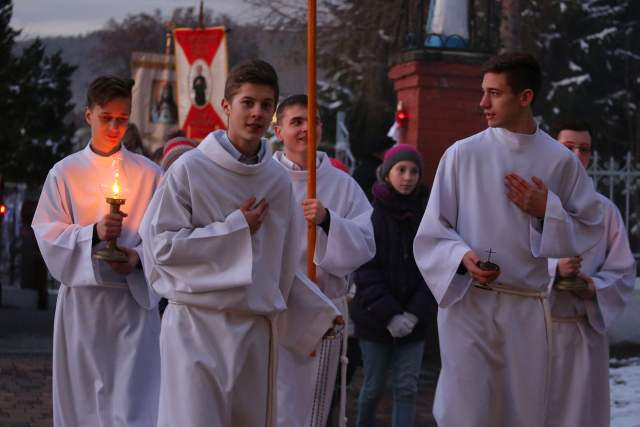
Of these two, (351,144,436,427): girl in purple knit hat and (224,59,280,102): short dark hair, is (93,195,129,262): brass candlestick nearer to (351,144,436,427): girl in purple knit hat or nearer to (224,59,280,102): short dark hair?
(224,59,280,102): short dark hair

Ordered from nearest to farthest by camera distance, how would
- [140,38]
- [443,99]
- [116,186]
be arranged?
[116,186]
[443,99]
[140,38]

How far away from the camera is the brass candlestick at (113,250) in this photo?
22.0ft

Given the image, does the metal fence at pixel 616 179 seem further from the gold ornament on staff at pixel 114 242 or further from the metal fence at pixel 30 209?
the gold ornament on staff at pixel 114 242

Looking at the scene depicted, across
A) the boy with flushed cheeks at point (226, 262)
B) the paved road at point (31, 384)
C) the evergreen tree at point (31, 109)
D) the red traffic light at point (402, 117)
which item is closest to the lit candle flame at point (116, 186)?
the boy with flushed cheeks at point (226, 262)

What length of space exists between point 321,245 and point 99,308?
125 cm

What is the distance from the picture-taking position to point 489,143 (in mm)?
6445

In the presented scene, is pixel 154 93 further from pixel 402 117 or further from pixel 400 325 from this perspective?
pixel 400 325

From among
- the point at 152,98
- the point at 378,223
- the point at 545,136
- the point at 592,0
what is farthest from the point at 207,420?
the point at 592,0

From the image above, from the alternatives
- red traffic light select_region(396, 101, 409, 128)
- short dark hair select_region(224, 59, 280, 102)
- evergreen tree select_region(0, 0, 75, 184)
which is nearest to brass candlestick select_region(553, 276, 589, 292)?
short dark hair select_region(224, 59, 280, 102)

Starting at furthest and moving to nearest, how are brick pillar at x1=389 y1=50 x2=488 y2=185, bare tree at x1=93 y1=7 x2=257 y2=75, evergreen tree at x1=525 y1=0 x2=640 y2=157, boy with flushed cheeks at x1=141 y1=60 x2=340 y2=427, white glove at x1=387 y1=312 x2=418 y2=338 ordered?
bare tree at x1=93 y1=7 x2=257 y2=75
evergreen tree at x1=525 y1=0 x2=640 y2=157
brick pillar at x1=389 y1=50 x2=488 y2=185
white glove at x1=387 y1=312 x2=418 y2=338
boy with flushed cheeks at x1=141 y1=60 x2=340 y2=427

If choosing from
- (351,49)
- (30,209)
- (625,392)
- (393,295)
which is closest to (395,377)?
(393,295)

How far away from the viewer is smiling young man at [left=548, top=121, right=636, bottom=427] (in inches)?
270

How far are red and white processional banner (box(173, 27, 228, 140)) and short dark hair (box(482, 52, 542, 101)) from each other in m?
12.0

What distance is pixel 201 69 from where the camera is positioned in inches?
736
